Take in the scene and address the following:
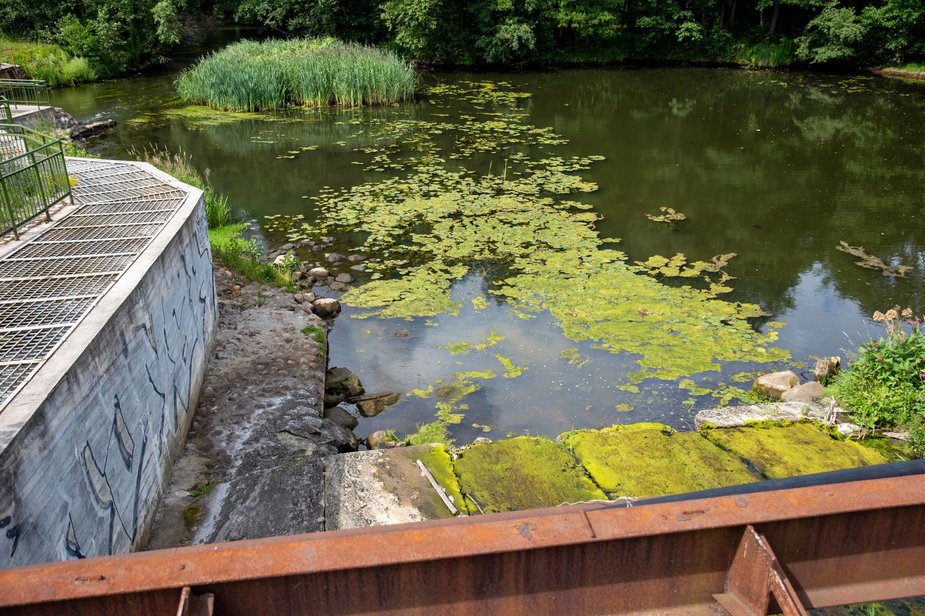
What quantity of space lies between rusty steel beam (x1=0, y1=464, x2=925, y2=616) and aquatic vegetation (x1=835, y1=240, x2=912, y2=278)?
8.70m

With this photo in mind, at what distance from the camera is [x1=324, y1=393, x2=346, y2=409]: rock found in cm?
677

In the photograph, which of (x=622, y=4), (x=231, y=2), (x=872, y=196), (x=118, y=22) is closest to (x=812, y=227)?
(x=872, y=196)

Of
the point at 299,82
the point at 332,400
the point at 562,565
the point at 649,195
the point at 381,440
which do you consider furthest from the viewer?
the point at 299,82

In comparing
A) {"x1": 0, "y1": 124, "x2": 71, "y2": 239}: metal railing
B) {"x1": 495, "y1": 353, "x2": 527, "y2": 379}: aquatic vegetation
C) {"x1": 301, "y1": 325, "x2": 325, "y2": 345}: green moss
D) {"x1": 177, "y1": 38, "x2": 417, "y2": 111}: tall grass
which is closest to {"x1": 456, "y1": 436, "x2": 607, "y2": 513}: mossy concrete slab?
{"x1": 495, "y1": 353, "x2": 527, "y2": 379}: aquatic vegetation

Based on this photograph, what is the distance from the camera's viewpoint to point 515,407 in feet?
22.0

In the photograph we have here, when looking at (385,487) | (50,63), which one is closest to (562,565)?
(385,487)

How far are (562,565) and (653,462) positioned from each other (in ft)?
10.7

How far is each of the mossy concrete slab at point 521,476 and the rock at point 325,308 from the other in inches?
149

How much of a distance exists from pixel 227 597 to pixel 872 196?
45.3 feet

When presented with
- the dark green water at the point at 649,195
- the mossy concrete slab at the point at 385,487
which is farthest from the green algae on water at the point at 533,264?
the mossy concrete slab at the point at 385,487

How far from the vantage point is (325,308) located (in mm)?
8453

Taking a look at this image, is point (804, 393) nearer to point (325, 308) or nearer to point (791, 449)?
point (791, 449)

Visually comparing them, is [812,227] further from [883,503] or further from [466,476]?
[883,503]

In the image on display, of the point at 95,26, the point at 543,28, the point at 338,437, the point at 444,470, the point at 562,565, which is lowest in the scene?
the point at 338,437
